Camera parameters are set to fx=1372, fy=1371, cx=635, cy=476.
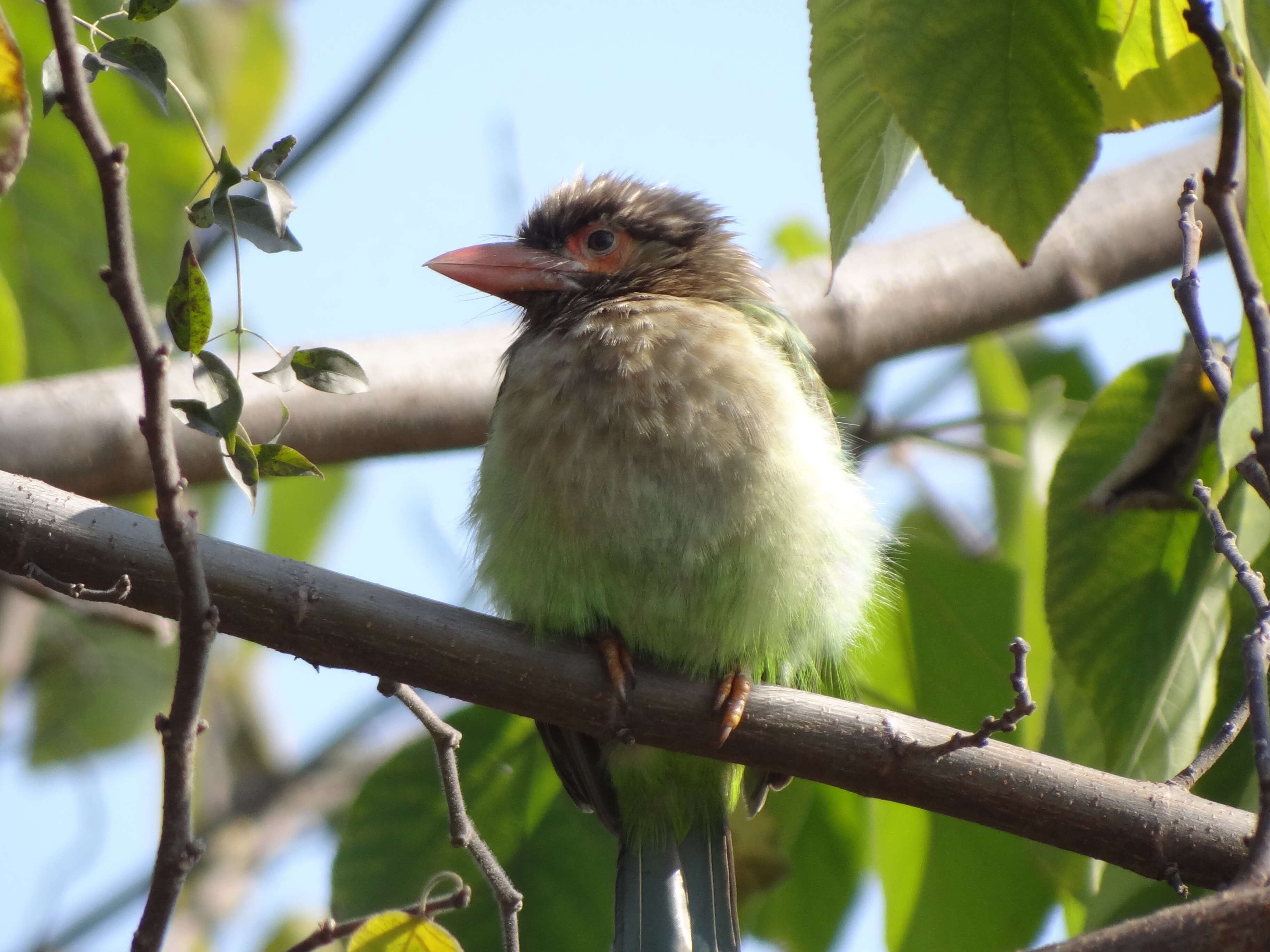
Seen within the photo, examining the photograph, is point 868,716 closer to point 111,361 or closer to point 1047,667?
point 1047,667

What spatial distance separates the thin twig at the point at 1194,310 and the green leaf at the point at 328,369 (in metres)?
1.12

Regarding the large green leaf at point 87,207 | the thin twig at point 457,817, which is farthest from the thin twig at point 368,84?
the thin twig at point 457,817

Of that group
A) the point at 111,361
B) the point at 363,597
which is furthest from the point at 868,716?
the point at 111,361

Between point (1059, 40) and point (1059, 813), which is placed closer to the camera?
point (1059, 40)

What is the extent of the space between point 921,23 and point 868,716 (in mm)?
1069

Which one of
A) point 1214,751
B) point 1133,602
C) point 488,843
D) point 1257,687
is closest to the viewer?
point 1257,687

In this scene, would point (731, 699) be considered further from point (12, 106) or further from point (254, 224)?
point (12, 106)

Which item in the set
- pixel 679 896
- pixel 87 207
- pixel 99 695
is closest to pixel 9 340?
pixel 87 207

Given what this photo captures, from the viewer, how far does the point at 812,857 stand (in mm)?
3125

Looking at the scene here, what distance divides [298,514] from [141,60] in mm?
2887

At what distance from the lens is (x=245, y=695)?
6.03m

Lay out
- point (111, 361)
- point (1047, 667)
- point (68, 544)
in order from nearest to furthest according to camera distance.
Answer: point (68, 544) → point (1047, 667) → point (111, 361)

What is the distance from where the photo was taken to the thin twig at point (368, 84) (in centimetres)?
360

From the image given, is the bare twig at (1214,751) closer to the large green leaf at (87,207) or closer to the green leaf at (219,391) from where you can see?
the green leaf at (219,391)
